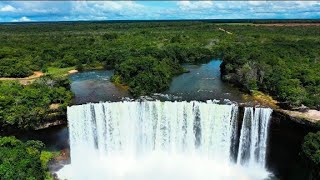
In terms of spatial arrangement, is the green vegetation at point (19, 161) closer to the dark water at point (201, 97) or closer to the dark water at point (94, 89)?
the dark water at point (201, 97)

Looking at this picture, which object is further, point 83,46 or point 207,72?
point 83,46

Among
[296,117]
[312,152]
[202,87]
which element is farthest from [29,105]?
[312,152]

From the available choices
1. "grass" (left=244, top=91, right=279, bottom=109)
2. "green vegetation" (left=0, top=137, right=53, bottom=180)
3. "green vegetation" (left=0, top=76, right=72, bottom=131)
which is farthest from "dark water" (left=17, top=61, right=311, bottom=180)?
"green vegetation" (left=0, top=137, right=53, bottom=180)

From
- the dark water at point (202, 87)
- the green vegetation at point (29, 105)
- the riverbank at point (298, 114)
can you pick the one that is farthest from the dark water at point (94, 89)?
the riverbank at point (298, 114)

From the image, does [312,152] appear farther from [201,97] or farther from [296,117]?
[201,97]

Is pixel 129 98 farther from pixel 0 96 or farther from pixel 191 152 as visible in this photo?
pixel 0 96

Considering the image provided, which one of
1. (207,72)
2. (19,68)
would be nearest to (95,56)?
(19,68)
